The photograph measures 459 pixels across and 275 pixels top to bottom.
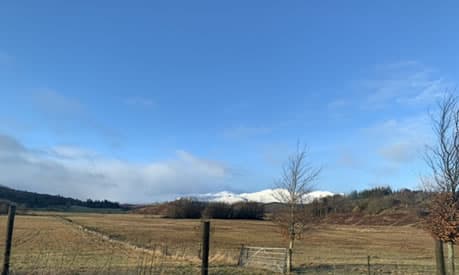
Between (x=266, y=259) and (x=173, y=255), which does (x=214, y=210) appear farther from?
(x=266, y=259)

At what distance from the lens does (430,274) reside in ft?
79.9

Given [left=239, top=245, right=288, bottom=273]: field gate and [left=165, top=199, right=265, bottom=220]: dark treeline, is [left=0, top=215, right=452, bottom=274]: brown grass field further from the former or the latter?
[left=165, top=199, right=265, bottom=220]: dark treeline

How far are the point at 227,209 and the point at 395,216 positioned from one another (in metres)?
55.5

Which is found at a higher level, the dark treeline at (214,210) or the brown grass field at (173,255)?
the dark treeline at (214,210)

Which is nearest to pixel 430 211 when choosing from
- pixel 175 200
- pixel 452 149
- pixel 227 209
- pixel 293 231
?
pixel 452 149

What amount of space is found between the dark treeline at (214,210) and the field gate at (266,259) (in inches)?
5060

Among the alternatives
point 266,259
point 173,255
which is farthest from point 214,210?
point 266,259

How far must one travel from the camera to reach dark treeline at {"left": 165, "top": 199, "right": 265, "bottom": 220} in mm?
157375

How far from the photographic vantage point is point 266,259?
24.9 m

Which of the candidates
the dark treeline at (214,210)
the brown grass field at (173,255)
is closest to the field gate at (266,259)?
the brown grass field at (173,255)

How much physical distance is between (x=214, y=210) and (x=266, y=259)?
134 m

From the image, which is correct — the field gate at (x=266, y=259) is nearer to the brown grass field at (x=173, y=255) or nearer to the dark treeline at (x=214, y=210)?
the brown grass field at (x=173, y=255)

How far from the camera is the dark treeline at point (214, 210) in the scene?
516ft

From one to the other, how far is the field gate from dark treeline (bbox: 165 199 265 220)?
5060 inches
